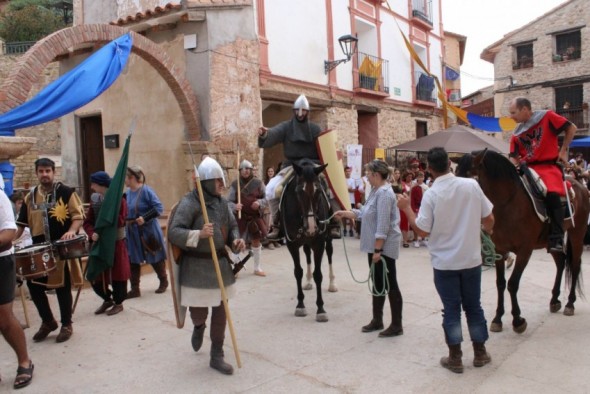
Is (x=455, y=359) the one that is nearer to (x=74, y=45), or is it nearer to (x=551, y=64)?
(x=74, y=45)

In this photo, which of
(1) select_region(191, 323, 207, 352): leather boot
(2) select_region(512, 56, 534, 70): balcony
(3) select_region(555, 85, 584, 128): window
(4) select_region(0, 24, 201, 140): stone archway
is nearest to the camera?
(1) select_region(191, 323, 207, 352): leather boot

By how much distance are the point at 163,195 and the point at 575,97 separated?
23.8m

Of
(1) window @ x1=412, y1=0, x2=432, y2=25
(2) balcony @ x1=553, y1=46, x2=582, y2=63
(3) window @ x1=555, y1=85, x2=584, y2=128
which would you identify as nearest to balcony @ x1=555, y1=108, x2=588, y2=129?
(3) window @ x1=555, y1=85, x2=584, y2=128

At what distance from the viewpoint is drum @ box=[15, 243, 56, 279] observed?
4630 mm

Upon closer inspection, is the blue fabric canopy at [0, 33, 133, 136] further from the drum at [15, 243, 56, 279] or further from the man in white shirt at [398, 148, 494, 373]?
the man in white shirt at [398, 148, 494, 373]

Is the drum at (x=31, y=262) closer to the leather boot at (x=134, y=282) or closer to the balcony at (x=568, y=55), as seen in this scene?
the leather boot at (x=134, y=282)

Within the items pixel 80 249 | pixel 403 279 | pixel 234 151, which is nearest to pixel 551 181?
pixel 403 279

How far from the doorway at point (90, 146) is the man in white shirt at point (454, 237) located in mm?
10723

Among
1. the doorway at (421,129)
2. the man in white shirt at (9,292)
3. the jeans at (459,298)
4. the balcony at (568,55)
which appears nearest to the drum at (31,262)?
the man in white shirt at (9,292)

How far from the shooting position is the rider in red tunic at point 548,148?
17.3 feet

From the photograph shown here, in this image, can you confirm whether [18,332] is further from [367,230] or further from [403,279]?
[403,279]

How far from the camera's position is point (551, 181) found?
17.5 ft

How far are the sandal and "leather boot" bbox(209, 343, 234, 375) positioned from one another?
149cm

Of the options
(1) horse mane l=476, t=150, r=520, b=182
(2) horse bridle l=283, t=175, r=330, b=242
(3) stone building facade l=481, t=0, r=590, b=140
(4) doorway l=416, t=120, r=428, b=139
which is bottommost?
(2) horse bridle l=283, t=175, r=330, b=242
